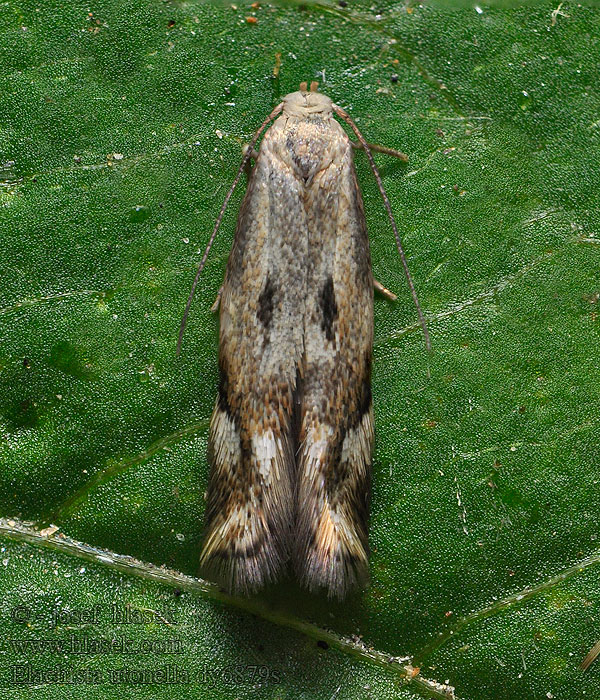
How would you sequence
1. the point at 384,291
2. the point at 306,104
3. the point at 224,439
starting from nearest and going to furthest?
the point at 224,439 < the point at 306,104 < the point at 384,291

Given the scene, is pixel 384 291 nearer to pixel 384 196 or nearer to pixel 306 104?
pixel 384 196

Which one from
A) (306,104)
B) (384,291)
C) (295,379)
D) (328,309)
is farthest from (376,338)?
(306,104)

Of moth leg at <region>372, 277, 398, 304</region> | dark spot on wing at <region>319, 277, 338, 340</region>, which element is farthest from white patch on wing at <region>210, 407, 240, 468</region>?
moth leg at <region>372, 277, 398, 304</region>

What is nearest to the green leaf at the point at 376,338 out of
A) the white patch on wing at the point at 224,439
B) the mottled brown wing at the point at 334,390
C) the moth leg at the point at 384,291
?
the moth leg at the point at 384,291

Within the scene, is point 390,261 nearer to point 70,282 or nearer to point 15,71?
point 70,282

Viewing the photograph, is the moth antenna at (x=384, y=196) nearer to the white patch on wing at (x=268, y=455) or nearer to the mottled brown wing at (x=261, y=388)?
the mottled brown wing at (x=261, y=388)

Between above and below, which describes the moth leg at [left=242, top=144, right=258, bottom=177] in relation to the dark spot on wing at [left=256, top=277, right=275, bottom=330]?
above

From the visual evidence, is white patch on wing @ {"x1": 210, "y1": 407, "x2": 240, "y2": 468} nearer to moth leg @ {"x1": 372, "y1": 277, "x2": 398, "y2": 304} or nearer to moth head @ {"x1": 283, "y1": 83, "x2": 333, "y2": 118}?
moth leg @ {"x1": 372, "y1": 277, "x2": 398, "y2": 304}
